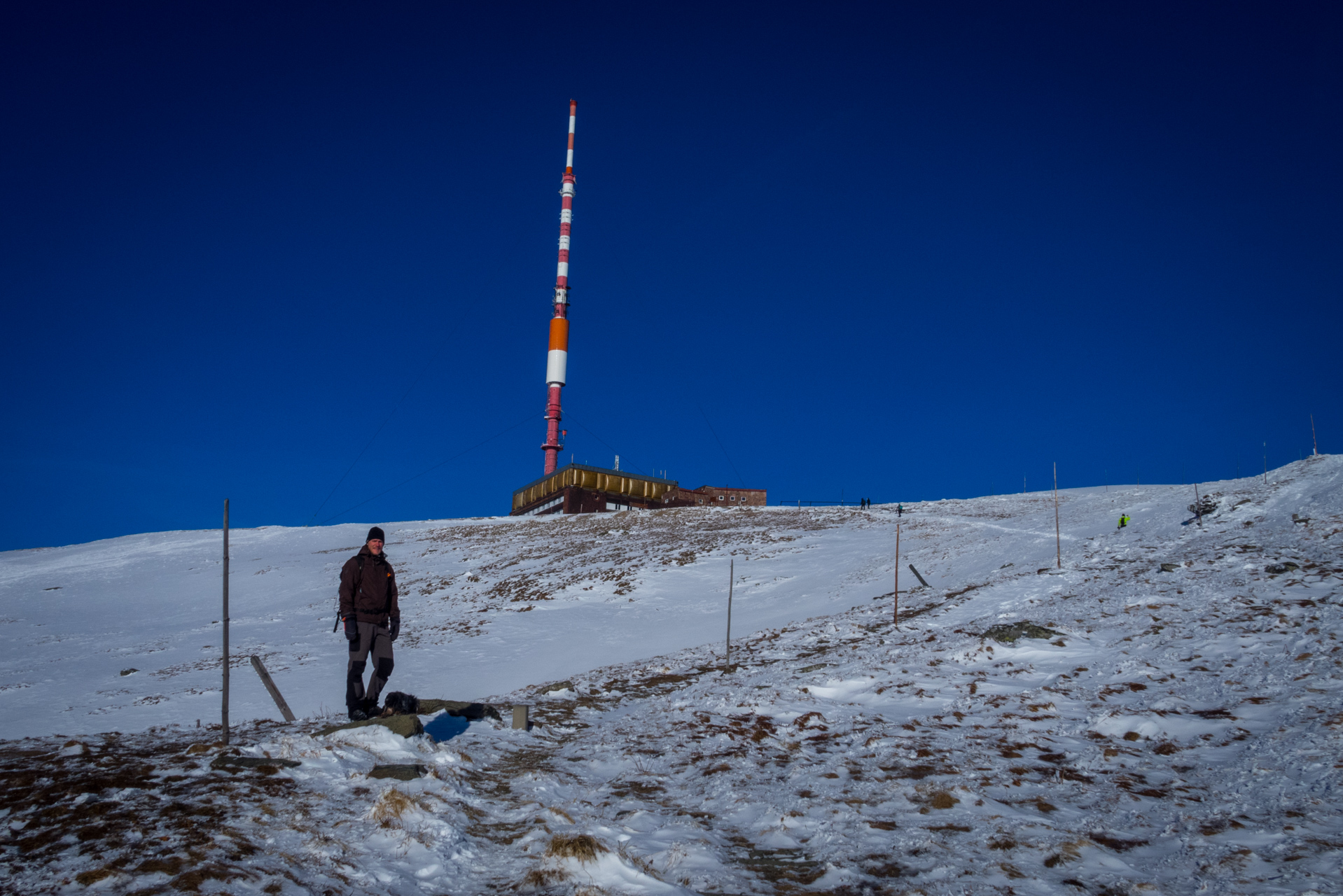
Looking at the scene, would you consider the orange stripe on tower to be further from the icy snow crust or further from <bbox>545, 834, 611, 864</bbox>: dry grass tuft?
<bbox>545, 834, 611, 864</bbox>: dry grass tuft

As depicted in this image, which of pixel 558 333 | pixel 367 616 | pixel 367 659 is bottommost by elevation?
pixel 367 659

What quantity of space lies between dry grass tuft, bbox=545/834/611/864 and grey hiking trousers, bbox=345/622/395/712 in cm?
460

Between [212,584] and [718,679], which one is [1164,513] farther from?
[212,584]

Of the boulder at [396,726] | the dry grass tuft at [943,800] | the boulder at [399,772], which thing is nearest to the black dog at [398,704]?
the boulder at [396,726]

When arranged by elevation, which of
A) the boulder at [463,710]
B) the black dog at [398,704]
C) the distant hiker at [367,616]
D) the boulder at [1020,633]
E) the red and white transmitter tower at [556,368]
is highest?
the red and white transmitter tower at [556,368]

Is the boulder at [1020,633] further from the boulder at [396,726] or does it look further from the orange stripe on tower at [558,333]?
the orange stripe on tower at [558,333]

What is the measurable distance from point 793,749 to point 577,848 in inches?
178

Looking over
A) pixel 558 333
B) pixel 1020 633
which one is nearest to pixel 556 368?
pixel 558 333

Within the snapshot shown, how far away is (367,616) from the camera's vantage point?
949 centimetres

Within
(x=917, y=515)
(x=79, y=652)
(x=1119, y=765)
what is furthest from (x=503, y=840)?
(x=917, y=515)

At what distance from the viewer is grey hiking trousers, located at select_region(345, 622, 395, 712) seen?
9445 millimetres

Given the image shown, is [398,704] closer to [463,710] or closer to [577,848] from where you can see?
[463,710]

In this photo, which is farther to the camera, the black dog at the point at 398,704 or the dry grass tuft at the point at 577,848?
the black dog at the point at 398,704

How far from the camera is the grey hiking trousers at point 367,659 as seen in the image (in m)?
9.45
